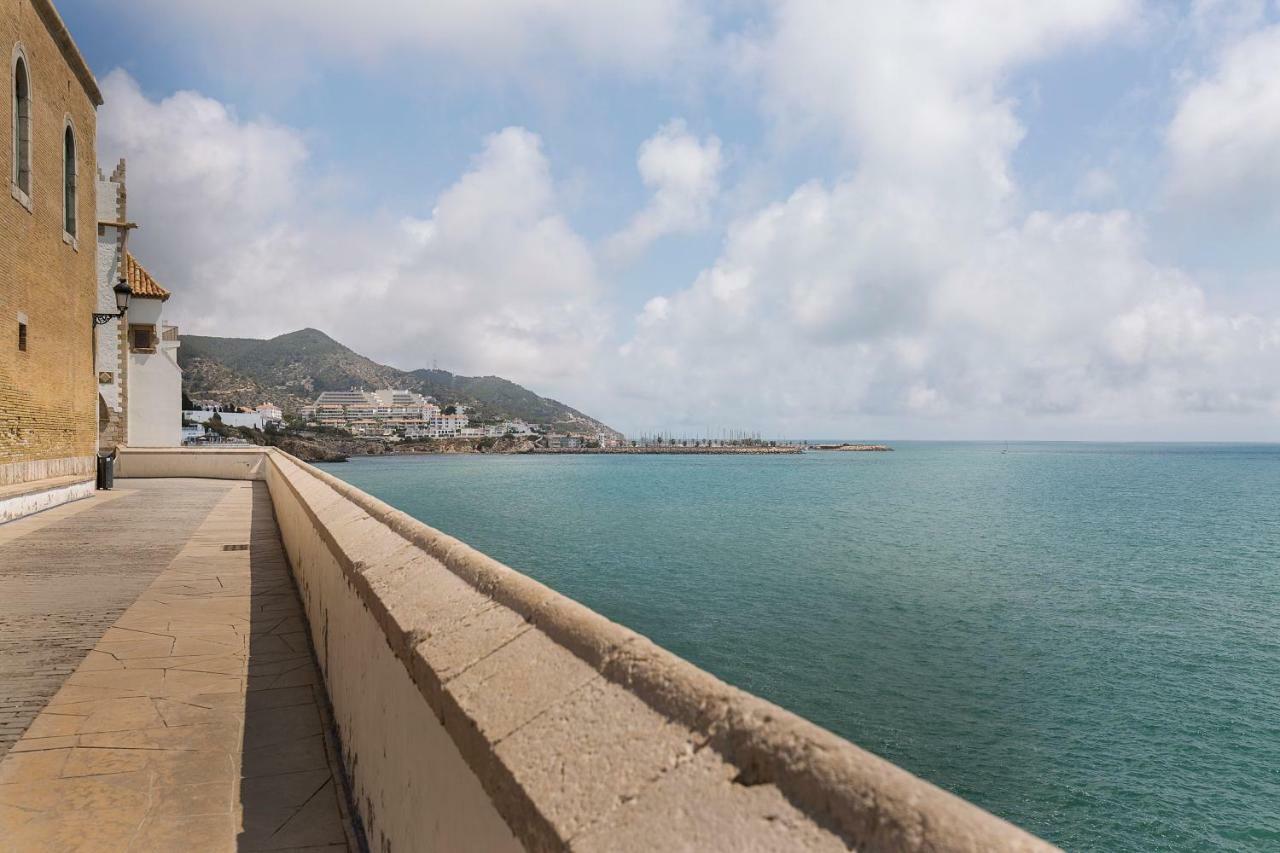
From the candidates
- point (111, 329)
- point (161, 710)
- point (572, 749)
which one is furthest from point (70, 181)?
point (572, 749)

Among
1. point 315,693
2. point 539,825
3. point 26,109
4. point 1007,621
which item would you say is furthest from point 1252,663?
point 26,109

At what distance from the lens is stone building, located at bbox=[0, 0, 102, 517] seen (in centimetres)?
1509

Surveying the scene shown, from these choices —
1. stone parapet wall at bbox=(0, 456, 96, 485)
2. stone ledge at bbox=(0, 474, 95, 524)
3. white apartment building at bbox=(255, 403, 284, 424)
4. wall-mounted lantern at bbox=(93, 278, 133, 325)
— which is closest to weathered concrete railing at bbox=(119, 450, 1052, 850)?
stone ledge at bbox=(0, 474, 95, 524)

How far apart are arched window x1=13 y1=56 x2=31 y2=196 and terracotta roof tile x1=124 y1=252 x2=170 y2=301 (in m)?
15.4

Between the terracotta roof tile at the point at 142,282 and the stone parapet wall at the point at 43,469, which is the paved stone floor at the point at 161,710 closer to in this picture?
the stone parapet wall at the point at 43,469

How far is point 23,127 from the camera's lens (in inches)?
633

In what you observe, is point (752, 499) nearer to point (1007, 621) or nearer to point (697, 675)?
point (1007, 621)

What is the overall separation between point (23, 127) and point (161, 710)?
1737 centimetres

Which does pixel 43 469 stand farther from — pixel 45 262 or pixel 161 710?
pixel 161 710

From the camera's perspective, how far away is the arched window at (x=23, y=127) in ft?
51.9

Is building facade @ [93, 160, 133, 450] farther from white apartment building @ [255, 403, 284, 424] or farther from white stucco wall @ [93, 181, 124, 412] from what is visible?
white apartment building @ [255, 403, 284, 424]

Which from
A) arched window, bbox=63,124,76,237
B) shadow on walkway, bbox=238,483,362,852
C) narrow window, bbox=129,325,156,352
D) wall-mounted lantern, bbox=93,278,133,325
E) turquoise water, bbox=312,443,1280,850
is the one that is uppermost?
arched window, bbox=63,124,76,237

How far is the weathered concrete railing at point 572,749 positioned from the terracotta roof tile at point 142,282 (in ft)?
110

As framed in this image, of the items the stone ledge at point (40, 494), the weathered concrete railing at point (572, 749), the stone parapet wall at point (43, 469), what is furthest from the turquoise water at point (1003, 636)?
the stone parapet wall at point (43, 469)
